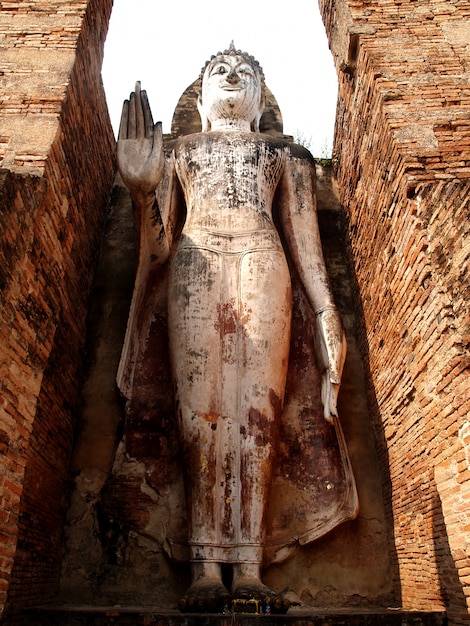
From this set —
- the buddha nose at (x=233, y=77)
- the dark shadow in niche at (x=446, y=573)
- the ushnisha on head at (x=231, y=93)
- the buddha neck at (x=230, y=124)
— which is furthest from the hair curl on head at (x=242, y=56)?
the dark shadow in niche at (x=446, y=573)

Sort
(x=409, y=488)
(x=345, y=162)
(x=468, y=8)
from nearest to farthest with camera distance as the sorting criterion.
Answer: (x=409, y=488) → (x=468, y=8) → (x=345, y=162)

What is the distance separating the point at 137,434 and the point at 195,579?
1.39 meters

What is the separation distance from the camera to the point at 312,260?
230 inches

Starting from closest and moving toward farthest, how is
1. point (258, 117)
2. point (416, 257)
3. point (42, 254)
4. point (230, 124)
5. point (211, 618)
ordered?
point (211, 618), point (416, 257), point (42, 254), point (230, 124), point (258, 117)

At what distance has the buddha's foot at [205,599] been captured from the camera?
12.4ft

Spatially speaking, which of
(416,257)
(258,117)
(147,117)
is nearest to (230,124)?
(258,117)

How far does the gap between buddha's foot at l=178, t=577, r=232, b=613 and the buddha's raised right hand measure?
3.14 m

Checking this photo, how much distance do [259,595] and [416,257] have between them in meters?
2.66

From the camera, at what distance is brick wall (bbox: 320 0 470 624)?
12.6 feet

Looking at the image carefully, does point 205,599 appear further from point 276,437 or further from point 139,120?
point 139,120

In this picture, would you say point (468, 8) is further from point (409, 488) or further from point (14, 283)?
point (14, 283)

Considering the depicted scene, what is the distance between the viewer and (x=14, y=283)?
12.8ft

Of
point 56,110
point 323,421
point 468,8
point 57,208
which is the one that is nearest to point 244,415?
point 323,421

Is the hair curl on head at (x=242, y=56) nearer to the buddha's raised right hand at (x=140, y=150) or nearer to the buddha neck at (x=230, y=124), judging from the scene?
the buddha neck at (x=230, y=124)
